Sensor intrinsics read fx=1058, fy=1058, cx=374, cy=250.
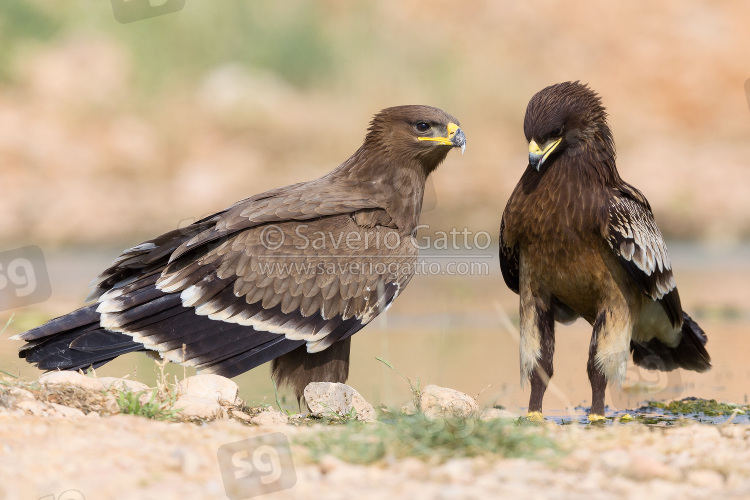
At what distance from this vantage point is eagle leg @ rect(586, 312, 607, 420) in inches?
221

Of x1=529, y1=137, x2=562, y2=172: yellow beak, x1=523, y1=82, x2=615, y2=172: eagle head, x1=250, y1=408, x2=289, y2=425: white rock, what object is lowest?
x1=250, y1=408, x2=289, y2=425: white rock

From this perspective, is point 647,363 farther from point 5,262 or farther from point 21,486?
point 5,262

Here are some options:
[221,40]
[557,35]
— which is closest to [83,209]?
[221,40]

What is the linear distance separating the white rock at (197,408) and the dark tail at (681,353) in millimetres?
2868

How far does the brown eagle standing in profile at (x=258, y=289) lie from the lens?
5691 millimetres

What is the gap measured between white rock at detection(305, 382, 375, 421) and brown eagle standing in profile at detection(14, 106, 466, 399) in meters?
0.36

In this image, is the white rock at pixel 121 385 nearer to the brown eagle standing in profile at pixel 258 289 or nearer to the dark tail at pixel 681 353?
the brown eagle standing in profile at pixel 258 289

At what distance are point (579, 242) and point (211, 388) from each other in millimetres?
2021

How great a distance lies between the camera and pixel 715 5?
789 inches

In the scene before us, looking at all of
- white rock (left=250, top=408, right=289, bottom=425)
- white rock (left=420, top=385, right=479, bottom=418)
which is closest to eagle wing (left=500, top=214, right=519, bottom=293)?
white rock (left=420, top=385, right=479, bottom=418)

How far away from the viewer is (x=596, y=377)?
564cm

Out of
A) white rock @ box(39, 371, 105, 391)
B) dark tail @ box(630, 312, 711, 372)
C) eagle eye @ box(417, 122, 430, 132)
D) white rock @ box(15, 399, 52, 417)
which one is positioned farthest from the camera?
eagle eye @ box(417, 122, 430, 132)

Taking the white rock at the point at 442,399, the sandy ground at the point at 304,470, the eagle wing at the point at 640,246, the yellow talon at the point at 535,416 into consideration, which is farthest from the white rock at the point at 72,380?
the eagle wing at the point at 640,246

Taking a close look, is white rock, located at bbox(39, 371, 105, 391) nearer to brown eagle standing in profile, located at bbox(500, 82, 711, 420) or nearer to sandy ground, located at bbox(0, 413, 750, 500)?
sandy ground, located at bbox(0, 413, 750, 500)
